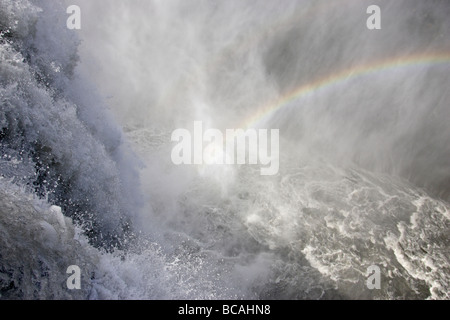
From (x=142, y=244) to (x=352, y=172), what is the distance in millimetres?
12069

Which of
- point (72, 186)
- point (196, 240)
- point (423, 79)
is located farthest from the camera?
point (423, 79)

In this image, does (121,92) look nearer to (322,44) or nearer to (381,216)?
(322,44)

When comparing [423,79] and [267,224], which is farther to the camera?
[423,79]

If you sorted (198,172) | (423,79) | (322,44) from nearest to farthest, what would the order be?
(198,172) → (423,79) → (322,44)

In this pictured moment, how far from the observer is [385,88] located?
19172 mm

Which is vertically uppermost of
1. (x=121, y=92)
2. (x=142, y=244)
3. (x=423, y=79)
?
(x=423, y=79)

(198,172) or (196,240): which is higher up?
(198,172)

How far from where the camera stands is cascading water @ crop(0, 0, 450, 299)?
15.5ft

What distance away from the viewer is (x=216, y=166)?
13.9 metres

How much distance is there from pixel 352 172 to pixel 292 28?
991 centimetres

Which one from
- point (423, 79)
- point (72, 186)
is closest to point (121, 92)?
point (72, 186)

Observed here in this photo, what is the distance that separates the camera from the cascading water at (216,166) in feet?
15.5

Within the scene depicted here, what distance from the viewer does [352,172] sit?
52.4 feet
